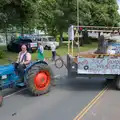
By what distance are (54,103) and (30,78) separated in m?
1.34

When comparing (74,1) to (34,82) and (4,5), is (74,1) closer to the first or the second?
(4,5)

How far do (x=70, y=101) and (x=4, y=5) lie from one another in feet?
53.3


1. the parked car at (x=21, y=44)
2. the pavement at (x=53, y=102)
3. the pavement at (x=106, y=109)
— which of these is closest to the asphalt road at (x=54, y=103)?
the pavement at (x=53, y=102)

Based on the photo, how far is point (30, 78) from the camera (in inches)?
400

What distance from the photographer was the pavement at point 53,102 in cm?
805

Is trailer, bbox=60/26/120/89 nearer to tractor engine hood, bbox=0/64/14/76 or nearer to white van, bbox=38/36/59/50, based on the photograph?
tractor engine hood, bbox=0/64/14/76

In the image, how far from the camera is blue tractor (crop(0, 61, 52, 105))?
991 centimetres

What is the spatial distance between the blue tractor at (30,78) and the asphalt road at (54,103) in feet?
1.00

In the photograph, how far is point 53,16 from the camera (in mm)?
40750

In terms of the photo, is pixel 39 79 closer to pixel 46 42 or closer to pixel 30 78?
pixel 30 78

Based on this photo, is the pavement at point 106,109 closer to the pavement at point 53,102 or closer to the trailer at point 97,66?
the pavement at point 53,102

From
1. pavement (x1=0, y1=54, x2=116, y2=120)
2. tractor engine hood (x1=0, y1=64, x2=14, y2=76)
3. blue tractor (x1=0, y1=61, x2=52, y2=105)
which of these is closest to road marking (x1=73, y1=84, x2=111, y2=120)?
pavement (x1=0, y1=54, x2=116, y2=120)

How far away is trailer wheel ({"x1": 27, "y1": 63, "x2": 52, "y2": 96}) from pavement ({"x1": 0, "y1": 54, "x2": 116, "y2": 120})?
9.0 inches

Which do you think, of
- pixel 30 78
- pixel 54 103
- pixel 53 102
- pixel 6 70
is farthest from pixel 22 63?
pixel 54 103
